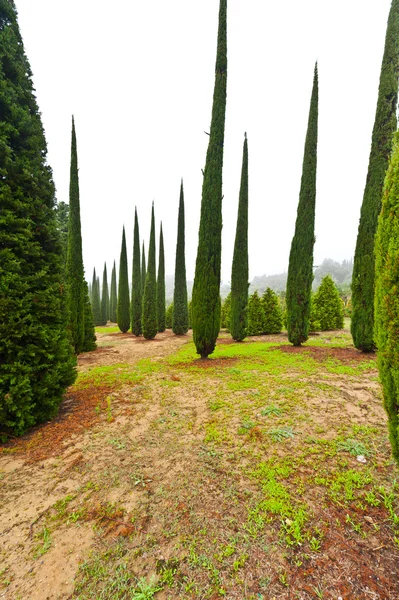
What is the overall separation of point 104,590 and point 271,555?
4.47 ft

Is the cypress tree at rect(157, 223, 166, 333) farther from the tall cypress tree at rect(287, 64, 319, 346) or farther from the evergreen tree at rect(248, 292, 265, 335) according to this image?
the tall cypress tree at rect(287, 64, 319, 346)

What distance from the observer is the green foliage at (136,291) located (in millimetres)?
20938

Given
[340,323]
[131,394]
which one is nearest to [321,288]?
[340,323]

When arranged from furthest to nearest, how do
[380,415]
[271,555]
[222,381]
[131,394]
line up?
[222,381]
[131,394]
[380,415]
[271,555]

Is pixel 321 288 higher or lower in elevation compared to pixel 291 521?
higher

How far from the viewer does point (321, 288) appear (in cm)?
1717

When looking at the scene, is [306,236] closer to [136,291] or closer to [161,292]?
[136,291]

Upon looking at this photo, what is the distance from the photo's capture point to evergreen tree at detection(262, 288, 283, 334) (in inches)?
646

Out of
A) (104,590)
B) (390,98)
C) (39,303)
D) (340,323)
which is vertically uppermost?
(390,98)

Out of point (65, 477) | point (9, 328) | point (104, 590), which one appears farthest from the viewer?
point (9, 328)

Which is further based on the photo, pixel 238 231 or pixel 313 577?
pixel 238 231

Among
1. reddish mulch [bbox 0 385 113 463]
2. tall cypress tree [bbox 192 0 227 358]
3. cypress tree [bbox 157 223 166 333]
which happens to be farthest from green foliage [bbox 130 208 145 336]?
reddish mulch [bbox 0 385 113 463]

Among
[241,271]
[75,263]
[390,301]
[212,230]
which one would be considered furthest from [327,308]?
[390,301]

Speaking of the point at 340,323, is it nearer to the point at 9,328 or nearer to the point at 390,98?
the point at 390,98
